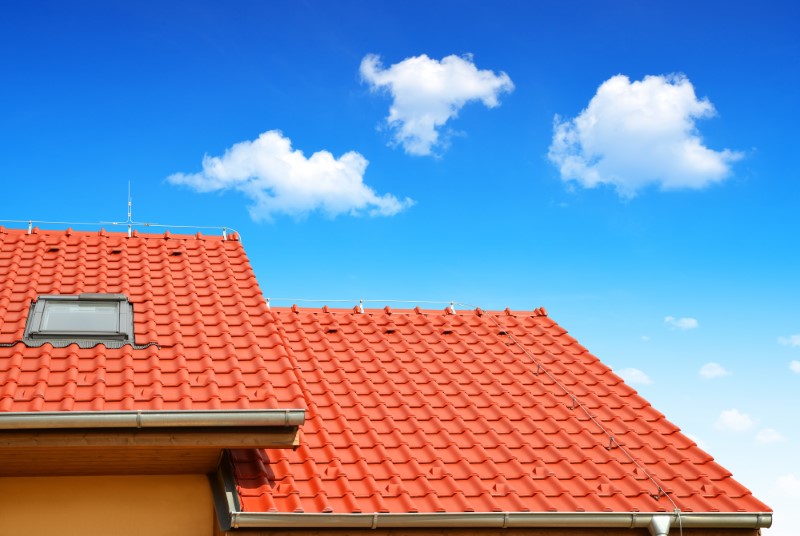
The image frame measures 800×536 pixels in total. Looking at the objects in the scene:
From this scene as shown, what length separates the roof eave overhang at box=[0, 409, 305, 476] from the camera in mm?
A: 6121

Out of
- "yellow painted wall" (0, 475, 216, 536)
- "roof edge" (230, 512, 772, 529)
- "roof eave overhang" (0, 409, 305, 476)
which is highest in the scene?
"roof eave overhang" (0, 409, 305, 476)

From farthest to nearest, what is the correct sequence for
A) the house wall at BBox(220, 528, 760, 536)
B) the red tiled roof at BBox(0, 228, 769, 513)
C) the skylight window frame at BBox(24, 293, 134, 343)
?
the skylight window frame at BBox(24, 293, 134, 343), the red tiled roof at BBox(0, 228, 769, 513), the house wall at BBox(220, 528, 760, 536)

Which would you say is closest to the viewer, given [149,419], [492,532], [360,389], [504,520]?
[149,419]

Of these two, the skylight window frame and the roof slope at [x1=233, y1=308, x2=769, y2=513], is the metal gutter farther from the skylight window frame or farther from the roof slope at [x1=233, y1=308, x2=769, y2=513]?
the skylight window frame

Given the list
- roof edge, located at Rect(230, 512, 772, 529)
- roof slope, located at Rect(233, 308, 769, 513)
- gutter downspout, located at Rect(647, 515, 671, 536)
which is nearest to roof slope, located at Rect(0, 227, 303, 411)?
roof slope, located at Rect(233, 308, 769, 513)

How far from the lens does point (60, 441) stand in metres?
6.18

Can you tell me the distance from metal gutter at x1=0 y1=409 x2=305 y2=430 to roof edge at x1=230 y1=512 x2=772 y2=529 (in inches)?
26.7

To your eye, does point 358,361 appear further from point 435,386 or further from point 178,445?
point 178,445

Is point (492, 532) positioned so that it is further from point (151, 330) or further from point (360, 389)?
point (151, 330)

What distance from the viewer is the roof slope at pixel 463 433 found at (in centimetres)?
701

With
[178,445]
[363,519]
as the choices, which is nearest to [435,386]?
[363,519]

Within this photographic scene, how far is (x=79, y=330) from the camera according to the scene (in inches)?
295

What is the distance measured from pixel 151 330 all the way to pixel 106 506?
155 centimetres

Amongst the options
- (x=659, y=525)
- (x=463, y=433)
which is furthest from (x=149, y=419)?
(x=659, y=525)
